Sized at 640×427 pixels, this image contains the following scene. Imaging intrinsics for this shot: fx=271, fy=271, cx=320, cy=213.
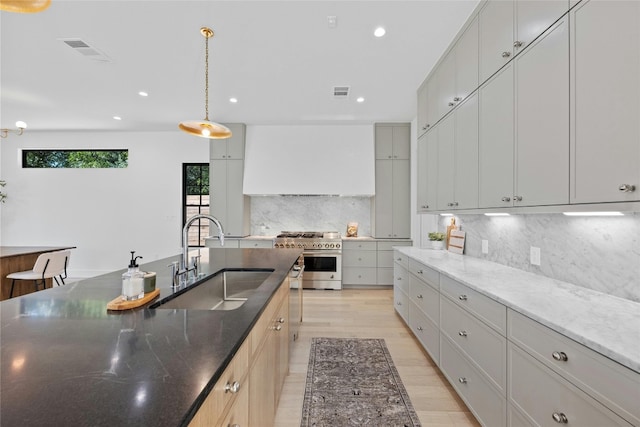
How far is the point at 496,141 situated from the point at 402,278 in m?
1.82

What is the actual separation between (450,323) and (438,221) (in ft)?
6.65

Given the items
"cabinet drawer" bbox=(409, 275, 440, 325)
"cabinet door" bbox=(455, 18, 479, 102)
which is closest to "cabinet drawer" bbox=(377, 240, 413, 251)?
"cabinet drawer" bbox=(409, 275, 440, 325)

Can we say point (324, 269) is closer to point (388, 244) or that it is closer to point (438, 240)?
point (388, 244)

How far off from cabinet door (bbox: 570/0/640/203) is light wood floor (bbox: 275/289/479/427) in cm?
157

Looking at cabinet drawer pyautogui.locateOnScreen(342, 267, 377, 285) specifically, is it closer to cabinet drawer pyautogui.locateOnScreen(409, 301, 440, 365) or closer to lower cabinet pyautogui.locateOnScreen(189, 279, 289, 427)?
cabinet drawer pyautogui.locateOnScreen(409, 301, 440, 365)

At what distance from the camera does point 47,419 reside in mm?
495

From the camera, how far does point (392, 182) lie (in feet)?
16.0

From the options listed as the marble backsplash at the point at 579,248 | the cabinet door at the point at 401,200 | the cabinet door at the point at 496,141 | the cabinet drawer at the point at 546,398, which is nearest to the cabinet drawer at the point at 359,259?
the cabinet door at the point at 401,200

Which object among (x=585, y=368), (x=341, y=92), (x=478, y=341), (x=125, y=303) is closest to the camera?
(x=585, y=368)

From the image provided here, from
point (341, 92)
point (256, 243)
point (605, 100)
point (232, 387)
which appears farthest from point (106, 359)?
point (256, 243)

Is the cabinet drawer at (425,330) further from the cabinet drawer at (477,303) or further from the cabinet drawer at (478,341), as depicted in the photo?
the cabinet drawer at (477,303)

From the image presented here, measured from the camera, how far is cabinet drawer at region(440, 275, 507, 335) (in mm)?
1403

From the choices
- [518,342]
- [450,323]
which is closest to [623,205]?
[518,342]

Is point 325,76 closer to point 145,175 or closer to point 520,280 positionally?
point 520,280
